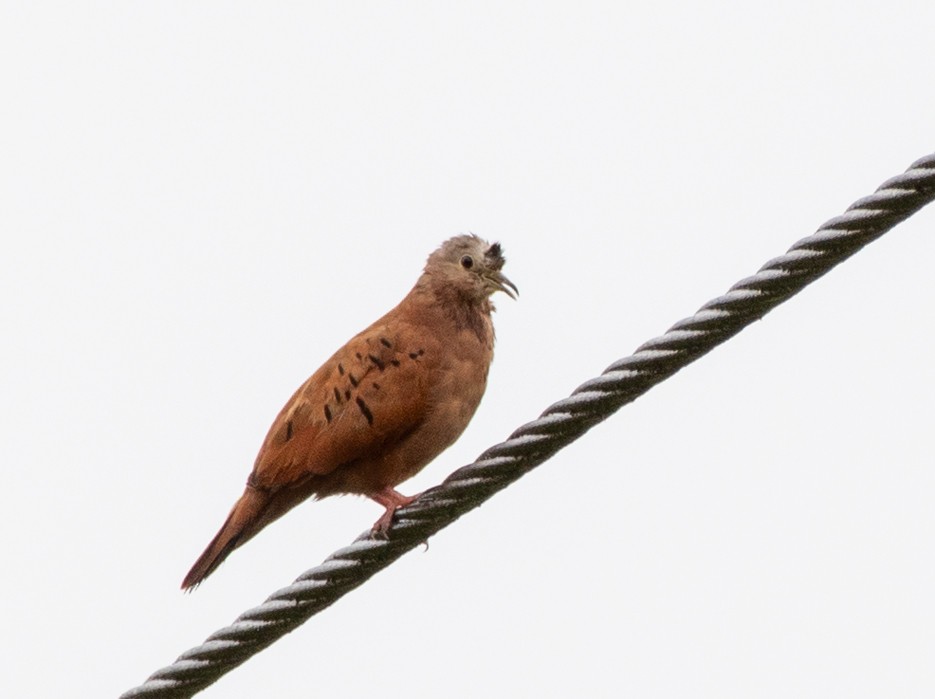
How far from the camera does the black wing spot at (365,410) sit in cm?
798

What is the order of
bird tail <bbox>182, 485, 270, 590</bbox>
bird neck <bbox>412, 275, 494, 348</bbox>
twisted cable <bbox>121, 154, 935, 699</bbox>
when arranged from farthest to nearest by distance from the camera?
1. bird neck <bbox>412, 275, 494, 348</bbox>
2. bird tail <bbox>182, 485, 270, 590</bbox>
3. twisted cable <bbox>121, 154, 935, 699</bbox>

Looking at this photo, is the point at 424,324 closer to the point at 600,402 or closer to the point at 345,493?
the point at 345,493

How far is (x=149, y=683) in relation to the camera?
542 cm

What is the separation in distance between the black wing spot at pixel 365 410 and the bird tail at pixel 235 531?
1.97 feet

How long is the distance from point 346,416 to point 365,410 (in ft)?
0.31

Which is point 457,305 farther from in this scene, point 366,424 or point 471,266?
point 366,424

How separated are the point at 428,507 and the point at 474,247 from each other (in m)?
3.80

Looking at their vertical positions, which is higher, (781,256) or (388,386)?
(388,386)

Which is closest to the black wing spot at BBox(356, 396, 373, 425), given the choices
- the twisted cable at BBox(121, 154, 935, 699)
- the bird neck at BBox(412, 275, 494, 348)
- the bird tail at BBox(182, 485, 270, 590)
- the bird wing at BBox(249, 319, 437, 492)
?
the bird wing at BBox(249, 319, 437, 492)

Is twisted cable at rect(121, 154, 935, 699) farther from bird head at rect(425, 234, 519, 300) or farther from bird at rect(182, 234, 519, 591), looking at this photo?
bird head at rect(425, 234, 519, 300)

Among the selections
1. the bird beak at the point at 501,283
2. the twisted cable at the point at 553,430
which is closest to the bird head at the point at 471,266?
→ the bird beak at the point at 501,283

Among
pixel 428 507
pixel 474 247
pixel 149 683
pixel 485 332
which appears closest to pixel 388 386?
pixel 485 332

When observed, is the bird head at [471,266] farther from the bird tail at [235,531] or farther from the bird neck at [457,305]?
the bird tail at [235,531]

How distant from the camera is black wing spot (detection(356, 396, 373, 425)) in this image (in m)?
7.98
